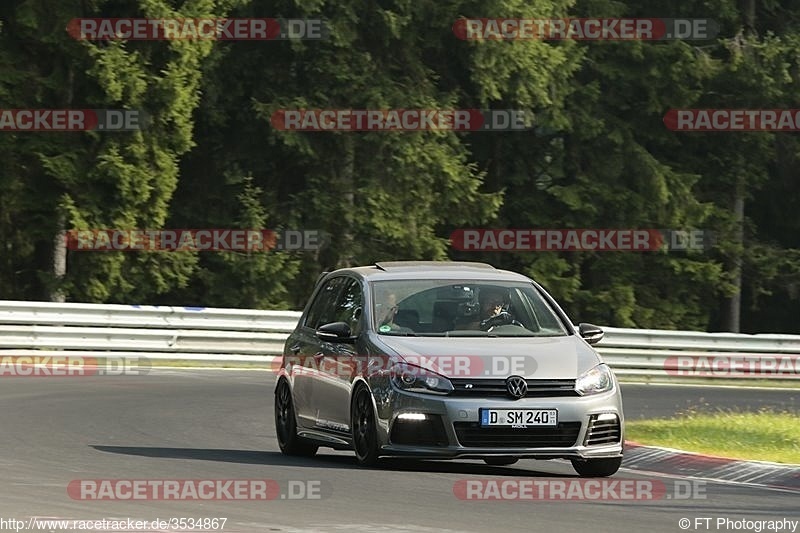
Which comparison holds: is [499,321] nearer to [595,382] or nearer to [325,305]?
[595,382]

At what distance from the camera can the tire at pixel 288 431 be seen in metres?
14.9

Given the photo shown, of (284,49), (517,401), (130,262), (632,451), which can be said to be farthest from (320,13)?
(517,401)

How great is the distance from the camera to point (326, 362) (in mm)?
14359

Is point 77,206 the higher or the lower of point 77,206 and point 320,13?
the lower

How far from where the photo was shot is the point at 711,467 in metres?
14.4

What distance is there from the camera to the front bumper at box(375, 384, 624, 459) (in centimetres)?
1277

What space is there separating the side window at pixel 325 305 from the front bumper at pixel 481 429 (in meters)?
2.11

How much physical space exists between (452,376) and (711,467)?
270cm

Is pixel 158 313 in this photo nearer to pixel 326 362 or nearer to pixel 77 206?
pixel 77 206

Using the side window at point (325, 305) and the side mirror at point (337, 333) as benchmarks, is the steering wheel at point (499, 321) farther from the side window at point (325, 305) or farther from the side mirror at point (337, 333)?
the side window at point (325, 305)

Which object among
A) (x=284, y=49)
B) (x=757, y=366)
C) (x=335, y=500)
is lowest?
(x=757, y=366)

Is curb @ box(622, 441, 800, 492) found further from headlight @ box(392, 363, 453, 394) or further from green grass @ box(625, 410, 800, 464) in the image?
headlight @ box(392, 363, 453, 394)

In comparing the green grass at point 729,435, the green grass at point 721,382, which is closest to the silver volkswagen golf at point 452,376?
the green grass at point 729,435

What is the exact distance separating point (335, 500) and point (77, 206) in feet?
71.5
